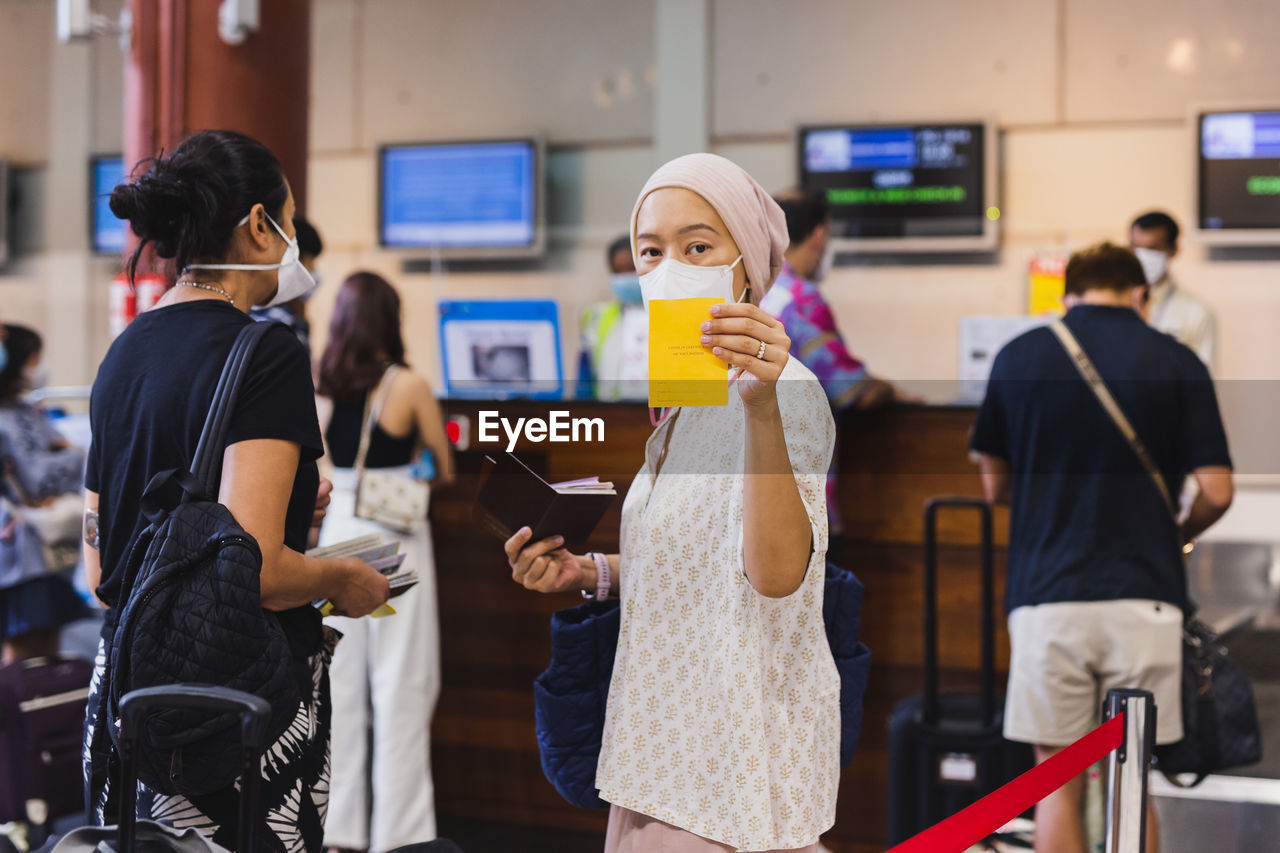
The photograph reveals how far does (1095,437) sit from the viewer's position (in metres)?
2.55

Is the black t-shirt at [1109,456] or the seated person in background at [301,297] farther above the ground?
the seated person in background at [301,297]

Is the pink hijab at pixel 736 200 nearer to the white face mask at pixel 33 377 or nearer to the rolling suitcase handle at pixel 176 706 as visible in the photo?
the rolling suitcase handle at pixel 176 706

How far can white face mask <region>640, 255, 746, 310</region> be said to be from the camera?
4.21ft

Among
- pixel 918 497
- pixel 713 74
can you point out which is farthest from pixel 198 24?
pixel 713 74

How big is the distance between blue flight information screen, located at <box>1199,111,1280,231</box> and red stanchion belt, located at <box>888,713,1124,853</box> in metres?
4.61

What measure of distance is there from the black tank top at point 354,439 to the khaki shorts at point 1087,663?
1.59 meters

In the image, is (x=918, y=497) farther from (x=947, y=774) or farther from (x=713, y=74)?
(x=713, y=74)

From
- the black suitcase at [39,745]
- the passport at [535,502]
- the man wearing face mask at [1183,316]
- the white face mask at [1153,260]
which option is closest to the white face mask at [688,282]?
the passport at [535,502]

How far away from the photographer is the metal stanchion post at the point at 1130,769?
71.2 inches

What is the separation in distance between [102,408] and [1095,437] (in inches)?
75.6

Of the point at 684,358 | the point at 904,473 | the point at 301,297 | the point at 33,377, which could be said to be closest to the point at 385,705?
the point at 301,297

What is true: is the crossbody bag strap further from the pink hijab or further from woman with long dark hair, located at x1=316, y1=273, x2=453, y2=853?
woman with long dark hair, located at x1=316, y1=273, x2=453, y2=853

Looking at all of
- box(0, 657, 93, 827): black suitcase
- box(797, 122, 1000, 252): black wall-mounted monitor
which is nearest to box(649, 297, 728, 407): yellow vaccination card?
box(0, 657, 93, 827): black suitcase

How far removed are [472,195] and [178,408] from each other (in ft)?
17.6
